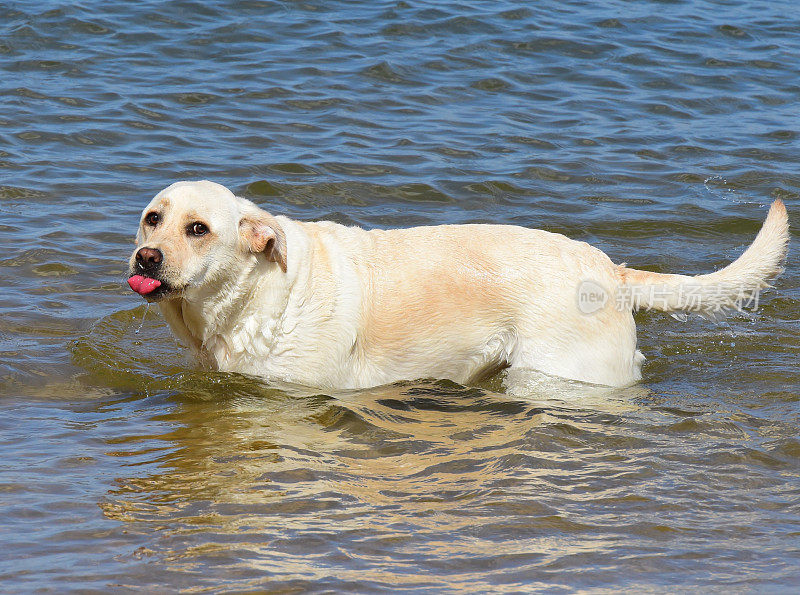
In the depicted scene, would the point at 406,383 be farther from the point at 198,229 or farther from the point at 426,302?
the point at 198,229

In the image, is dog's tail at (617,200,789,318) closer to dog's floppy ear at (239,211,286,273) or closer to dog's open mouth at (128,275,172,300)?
dog's floppy ear at (239,211,286,273)

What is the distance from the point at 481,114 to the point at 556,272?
7070mm

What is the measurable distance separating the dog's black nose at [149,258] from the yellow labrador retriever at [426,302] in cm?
36

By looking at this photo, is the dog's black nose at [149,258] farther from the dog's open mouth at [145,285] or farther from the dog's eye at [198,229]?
the dog's eye at [198,229]

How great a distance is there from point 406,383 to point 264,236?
52.7 inches

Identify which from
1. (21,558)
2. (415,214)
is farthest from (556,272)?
(415,214)

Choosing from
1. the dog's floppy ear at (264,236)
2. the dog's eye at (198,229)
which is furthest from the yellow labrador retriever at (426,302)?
the dog's eye at (198,229)

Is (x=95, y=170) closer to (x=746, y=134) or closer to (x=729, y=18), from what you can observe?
(x=746, y=134)

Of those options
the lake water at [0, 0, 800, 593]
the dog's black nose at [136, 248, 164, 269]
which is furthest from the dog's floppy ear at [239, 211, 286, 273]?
the lake water at [0, 0, 800, 593]

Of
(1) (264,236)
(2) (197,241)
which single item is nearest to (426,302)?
(1) (264,236)

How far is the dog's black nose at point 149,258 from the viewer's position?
5289mm

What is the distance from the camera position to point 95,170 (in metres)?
10.2

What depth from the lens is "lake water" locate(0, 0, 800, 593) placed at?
429cm

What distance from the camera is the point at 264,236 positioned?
221 inches
